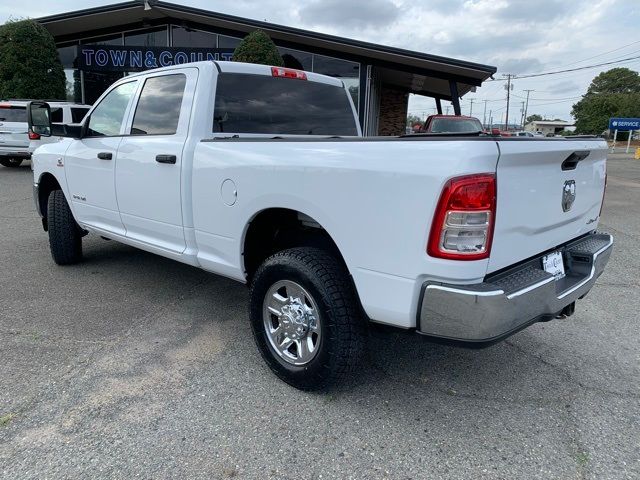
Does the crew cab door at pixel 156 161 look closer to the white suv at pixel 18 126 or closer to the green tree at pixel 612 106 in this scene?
the white suv at pixel 18 126

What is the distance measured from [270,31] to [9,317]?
14831mm

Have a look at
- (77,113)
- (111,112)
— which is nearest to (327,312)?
(111,112)

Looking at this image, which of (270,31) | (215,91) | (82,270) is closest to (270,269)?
(215,91)

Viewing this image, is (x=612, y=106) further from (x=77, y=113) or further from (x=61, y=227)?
(x=61, y=227)

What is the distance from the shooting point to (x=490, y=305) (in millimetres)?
2217

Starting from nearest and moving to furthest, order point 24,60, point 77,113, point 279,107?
point 279,107, point 77,113, point 24,60

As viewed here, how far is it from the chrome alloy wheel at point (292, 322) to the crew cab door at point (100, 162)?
1988 millimetres

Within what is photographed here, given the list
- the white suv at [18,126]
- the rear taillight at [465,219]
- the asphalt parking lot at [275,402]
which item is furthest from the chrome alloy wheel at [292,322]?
the white suv at [18,126]

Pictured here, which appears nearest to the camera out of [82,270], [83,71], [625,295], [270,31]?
[625,295]

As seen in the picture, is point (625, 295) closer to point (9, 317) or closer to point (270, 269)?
point (270, 269)

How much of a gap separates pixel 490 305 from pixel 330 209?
917mm

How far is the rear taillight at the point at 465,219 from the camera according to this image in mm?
2158

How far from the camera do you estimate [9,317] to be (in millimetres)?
4023

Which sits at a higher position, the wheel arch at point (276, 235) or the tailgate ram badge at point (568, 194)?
the tailgate ram badge at point (568, 194)
